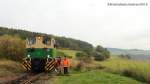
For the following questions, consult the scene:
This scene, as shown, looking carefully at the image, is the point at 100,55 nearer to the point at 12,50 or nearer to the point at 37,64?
the point at 12,50

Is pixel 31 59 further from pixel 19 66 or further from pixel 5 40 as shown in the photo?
pixel 5 40

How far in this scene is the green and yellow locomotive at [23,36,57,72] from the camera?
30.0m

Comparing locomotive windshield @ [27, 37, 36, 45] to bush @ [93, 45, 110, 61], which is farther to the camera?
bush @ [93, 45, 110, 61]

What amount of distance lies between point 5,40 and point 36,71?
28.9 ft

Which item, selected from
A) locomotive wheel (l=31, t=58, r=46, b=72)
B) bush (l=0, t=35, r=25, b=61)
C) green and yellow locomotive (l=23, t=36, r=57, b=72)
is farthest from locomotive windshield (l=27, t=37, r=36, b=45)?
bush (l=0, t=35, r=25, b=61)

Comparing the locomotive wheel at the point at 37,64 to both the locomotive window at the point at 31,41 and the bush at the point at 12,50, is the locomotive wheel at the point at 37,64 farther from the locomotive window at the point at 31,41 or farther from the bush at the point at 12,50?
the bush at the point at 12,50

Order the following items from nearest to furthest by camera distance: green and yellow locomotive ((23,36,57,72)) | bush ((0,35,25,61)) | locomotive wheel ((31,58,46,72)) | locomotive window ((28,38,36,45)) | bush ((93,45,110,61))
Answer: green and yellow locomotive ((23,36,57,72)) < locomotive wheel ((31,58,46,72)) < locomotive window ((28,38,36,45)) < bush ((0,35,25,61)) < bush ((93,45,110,61))

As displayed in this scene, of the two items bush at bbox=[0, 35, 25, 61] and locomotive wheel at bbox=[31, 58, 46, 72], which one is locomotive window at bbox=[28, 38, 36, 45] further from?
bush at bbox=[0, 35, 25, 61]

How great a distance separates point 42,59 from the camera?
30.2 meters

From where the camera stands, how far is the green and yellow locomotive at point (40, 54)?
1182 inches

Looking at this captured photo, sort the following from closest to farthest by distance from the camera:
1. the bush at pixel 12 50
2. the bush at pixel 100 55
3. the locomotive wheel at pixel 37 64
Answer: the locomotive wheel at pixel 37 64
the bush at pixel 12 50
the bush at pixel 100 55

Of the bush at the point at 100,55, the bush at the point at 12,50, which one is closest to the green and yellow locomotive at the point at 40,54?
the bush at the point at 12,50

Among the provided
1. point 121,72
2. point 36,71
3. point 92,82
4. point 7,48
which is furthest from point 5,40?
point 92,82

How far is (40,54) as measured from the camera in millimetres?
30109
